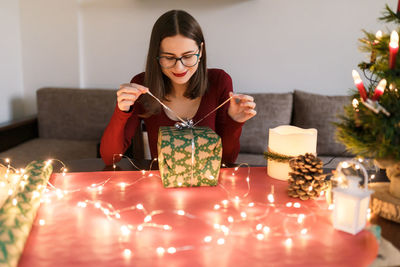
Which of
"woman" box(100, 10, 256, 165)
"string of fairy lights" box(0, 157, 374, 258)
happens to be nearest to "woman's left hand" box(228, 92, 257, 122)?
"woman" box(100, 10, 256, 165)

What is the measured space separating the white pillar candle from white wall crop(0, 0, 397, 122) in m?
1.87

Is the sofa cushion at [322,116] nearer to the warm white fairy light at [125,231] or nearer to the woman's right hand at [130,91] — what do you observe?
the woman's right hand at [130,91]

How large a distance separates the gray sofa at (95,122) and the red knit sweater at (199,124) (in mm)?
834

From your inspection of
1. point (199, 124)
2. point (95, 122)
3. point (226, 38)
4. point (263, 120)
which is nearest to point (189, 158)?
point (199, 124)

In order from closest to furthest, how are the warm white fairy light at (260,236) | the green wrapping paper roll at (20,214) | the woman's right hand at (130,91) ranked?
the green wrapping paper roll at (20,214)
the warm white fairy light at (260,236)
the woman's right hand at (130,91)

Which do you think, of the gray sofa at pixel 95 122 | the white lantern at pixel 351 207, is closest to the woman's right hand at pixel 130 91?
the white lantern at pixel 351 207

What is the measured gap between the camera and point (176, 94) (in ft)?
5.49

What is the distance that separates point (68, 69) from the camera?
9.80 feet

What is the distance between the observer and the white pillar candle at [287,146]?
107 cm

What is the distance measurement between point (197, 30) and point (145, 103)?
1.24ft

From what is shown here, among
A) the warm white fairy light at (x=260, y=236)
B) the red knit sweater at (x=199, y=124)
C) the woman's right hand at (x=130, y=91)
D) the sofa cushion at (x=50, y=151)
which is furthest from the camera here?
the sofa cushion at (x=50, y=151)

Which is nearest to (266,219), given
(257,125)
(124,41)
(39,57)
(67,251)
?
(67,251)

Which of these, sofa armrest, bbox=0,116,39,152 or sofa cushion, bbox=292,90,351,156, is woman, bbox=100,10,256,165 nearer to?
sofa cushion, bbox=292,90,351,156

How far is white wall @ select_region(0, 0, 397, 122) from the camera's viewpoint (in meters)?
2.82
